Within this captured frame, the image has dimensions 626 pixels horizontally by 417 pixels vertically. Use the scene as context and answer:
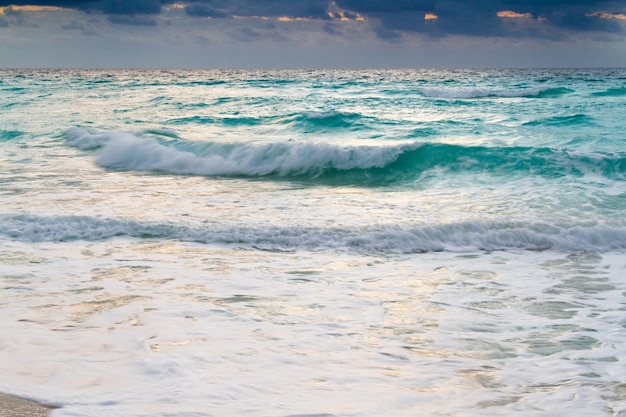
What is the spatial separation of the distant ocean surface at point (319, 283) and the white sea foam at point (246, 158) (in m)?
0.09

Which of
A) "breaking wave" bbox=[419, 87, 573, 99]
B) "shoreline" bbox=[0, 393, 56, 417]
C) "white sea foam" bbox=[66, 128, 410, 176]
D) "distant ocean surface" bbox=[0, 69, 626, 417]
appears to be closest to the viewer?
"shoreline" bbox=[0, 393, 56, 417]

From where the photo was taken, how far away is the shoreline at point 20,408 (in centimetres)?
346

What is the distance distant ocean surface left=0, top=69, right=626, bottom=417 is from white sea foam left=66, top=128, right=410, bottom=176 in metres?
0.09

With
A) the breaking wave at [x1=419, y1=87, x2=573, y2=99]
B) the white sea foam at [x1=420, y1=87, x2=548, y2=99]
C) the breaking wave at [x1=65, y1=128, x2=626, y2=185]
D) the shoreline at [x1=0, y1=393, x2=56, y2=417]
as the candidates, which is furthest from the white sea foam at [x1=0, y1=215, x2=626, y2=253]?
the white sea foam at [x1=420, y1=87, x2=548, y2=99]

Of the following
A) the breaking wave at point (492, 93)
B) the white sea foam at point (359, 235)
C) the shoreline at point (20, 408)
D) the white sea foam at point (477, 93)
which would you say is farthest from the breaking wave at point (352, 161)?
the white sea foam at point (477, 93)

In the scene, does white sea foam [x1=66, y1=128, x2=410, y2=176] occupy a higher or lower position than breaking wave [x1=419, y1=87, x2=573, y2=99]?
lower

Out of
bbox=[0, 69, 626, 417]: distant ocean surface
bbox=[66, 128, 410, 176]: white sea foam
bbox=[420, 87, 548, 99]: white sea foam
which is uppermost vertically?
A: bbox=[420, 87, 548, 99]: white sea foam

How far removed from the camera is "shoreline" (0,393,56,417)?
3.46 m

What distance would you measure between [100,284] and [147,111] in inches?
938

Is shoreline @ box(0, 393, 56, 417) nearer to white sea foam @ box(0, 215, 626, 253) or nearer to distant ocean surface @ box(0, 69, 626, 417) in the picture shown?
distant ocean surface @ box(0, 69, 626, 417)

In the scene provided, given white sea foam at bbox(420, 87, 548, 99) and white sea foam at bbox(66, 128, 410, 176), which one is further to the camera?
white sea foam at bbox(420, 87, 548, 99)

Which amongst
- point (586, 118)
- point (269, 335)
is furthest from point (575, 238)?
point (586, 118)

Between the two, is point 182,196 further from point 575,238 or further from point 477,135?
point 477,135

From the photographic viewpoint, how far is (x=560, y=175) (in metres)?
12.4
